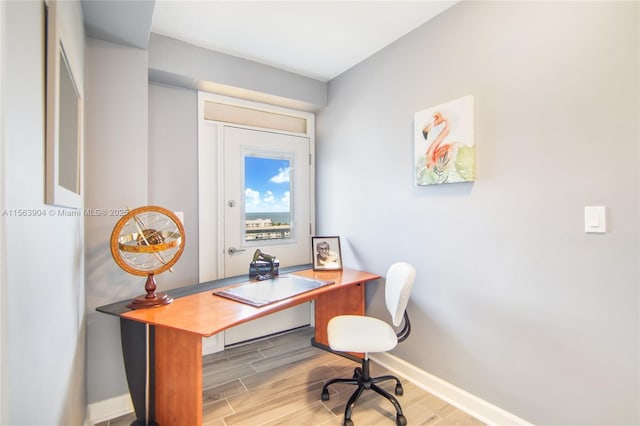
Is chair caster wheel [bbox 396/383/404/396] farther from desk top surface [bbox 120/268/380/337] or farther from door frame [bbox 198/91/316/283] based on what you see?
door frame [bbox 198/91/316/283]

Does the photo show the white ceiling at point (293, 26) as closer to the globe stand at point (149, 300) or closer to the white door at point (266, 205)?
the white door at point (266, 205)

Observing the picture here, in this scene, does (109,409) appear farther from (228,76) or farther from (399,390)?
(228,76)

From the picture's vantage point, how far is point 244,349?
2.72m

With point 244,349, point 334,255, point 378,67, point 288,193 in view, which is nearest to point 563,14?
point 378,67

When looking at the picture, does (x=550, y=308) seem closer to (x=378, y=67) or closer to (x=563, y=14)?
(x=563, y=14)

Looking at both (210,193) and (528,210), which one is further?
(210,193)

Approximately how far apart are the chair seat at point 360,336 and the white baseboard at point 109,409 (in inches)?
52.7

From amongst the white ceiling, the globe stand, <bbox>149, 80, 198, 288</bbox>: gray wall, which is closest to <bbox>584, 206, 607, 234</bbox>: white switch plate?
the white ceiling

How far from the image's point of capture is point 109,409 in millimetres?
1833

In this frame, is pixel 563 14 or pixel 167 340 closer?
pixel 563 14

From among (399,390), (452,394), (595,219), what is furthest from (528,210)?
(399,390)

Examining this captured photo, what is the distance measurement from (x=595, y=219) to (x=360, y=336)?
4.42 ft

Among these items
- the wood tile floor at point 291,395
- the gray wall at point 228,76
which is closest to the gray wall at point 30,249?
the wood tile floor at point 291,395

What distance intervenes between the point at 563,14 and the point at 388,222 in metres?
1.54
